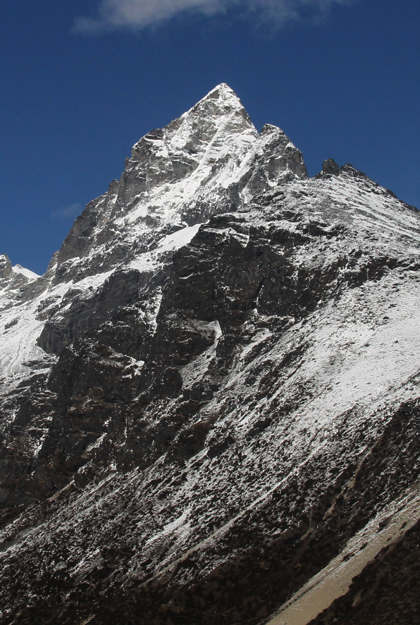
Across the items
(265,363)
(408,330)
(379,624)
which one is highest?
(265,363)

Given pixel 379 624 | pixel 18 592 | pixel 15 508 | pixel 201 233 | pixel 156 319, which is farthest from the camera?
pixel 201 233

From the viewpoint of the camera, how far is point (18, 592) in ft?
329

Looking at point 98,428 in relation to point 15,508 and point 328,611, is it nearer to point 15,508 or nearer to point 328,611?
point 15,508

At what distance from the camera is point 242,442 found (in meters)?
106

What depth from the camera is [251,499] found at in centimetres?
9312

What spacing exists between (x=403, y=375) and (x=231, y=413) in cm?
2763

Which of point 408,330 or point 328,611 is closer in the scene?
point 328,611

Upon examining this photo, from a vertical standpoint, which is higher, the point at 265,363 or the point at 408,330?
the point at 265,363

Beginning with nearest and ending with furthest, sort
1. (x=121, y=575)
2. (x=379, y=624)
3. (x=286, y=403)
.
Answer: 1. (x=379, y=624)
2. (x=121, y=575)
3. (x=286, y=403)

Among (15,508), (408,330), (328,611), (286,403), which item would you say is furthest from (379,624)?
(15,508)

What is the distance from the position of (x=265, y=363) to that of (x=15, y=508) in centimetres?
5047

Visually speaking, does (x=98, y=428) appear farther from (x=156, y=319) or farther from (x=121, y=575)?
(x=121, y=575)

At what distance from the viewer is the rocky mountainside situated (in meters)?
78.4

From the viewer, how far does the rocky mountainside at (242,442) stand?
7844 centimetres
